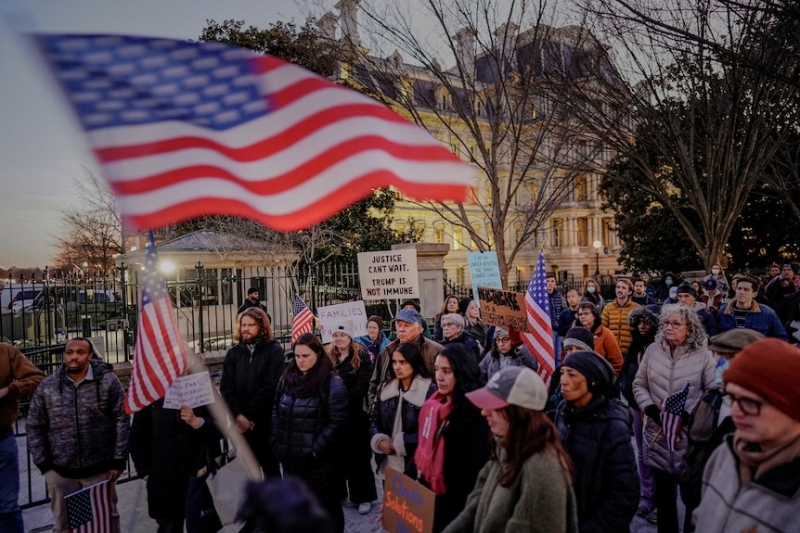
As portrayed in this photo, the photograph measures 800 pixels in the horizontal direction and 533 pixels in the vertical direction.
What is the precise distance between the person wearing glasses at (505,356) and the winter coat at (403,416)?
193 cm

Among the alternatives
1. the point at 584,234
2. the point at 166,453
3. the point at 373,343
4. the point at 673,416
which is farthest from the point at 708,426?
the point at 584,234

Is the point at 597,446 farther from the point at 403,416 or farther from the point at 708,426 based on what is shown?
the point at 403,416

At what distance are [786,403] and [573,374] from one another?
1.33 metres

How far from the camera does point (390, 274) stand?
8.49 metres

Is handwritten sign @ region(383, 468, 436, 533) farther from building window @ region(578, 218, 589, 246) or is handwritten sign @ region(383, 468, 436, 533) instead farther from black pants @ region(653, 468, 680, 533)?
building window @ region(578, 218, 589, 246)

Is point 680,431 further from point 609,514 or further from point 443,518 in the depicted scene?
point 443,518

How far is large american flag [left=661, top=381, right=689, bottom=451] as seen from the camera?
14.4 feet

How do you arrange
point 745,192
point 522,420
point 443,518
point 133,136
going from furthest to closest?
point 745,192 → point 443,518 → point 522,420 → point 133,136

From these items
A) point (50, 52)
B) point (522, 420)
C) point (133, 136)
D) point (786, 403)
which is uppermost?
point (50, 52)

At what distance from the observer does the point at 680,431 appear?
14.5ft

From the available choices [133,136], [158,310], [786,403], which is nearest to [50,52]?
[133,136]

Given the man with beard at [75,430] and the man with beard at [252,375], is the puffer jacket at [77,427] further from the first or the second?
the man with beard at [252,375]

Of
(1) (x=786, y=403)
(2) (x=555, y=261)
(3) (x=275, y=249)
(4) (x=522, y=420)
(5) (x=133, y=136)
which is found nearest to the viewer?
(1) (x=786, y=403)

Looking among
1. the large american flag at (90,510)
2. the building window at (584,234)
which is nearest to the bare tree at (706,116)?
the large american flag at (90,510)
